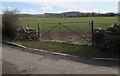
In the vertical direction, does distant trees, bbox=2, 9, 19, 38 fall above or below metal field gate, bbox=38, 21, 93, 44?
above

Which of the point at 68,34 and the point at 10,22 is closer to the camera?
the point at 10,22

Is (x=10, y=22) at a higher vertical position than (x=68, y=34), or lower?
higher

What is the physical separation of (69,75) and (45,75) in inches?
31.9

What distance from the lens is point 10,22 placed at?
531 inches

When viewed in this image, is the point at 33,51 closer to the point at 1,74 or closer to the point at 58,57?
the point at 58,57

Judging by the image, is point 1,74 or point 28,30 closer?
point 1,74

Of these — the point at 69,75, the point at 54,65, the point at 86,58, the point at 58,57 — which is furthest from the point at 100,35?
the point at 69,75

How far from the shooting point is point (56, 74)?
5.52 metres

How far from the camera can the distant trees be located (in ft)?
43.5

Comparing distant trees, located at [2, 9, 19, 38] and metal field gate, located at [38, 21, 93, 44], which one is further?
distant trees, located at [2, 9, 19, 38]

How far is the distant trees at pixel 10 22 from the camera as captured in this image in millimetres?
13245

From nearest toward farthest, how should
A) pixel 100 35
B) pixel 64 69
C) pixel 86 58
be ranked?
1. pixel 64 69
2. pixel 86 58
3. pixel 100 35

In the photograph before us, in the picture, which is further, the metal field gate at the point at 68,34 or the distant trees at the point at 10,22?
the distant trees at the point at 10,22

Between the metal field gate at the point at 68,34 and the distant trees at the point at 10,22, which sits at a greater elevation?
the distant trees at the point at 10,22
